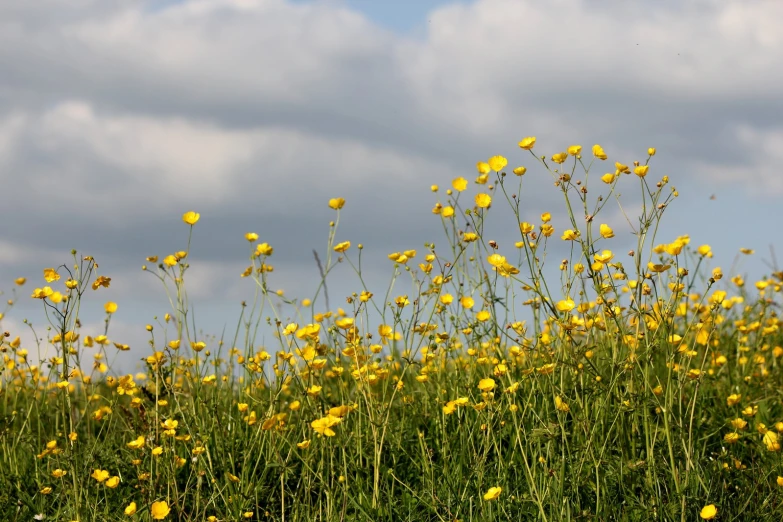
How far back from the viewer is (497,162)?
11.3 feet

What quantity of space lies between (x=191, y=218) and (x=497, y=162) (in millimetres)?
1497

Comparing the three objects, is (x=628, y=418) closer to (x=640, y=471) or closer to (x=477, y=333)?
(x=640, y=471)

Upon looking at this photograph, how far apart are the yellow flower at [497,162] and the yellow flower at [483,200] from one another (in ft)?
0.87

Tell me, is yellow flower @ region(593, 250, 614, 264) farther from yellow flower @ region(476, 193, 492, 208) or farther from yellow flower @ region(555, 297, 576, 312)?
yellow flower @ region(476, 193, 492, 208)

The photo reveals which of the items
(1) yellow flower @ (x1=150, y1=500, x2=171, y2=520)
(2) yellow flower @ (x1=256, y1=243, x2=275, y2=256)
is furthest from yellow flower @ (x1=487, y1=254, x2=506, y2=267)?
(1) yellow flower @ (x1=150, y1=500, x2=171, y2=520)

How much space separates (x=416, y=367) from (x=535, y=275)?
1.96 meters

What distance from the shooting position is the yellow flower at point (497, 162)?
135 inches

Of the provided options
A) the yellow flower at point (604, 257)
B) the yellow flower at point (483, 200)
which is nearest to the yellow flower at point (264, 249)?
the yellow flower at point (483, 200)

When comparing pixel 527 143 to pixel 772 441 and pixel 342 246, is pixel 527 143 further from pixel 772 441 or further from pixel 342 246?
pixel 772 441

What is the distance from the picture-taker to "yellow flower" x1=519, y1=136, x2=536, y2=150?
3.33 metres

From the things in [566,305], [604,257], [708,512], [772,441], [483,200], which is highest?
[483,200]

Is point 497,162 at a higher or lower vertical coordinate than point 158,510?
higher

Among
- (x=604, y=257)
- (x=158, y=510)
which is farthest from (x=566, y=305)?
(x=158, y=510)

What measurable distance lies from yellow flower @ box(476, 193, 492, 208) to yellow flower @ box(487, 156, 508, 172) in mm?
266
